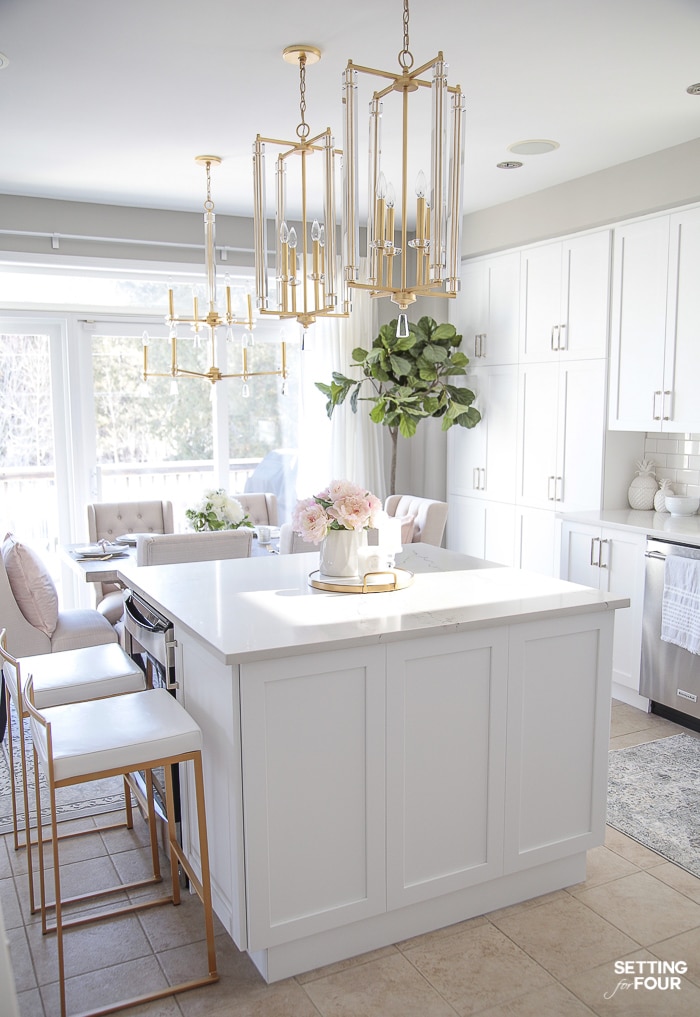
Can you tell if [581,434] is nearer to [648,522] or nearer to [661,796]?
[648,522]

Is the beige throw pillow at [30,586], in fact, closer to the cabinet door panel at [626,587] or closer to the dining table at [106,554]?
the dining table at [106,554]

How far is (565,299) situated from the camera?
492cm

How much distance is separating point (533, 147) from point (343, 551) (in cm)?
255

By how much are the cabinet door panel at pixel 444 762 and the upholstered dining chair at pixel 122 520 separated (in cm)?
281

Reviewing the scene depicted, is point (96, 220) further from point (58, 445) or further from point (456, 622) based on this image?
point (456, 622)

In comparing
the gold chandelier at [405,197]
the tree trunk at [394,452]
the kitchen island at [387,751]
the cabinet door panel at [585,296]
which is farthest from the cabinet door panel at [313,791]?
the tree trunk at [394,452]

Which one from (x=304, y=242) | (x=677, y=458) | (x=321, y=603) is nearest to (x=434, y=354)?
(x=677, y=458)

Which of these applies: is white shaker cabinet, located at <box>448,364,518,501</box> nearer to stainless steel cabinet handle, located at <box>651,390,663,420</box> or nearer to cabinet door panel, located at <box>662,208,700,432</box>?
stainless steel cabinet handle, located at <box>651,390,663,420</box>

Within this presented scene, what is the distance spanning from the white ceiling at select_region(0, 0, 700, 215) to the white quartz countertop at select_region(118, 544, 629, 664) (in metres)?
1.87

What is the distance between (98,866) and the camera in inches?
112

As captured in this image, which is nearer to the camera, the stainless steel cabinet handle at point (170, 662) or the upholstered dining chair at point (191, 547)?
the stainless steel cabinet handle at point (170, 662)

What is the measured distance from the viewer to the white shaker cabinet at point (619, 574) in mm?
4234

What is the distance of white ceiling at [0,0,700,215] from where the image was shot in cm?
273

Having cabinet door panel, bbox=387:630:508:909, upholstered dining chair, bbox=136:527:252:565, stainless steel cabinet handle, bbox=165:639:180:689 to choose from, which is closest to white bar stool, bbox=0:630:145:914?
stainless steel cabinet handle, bbox=165:639:180:689
